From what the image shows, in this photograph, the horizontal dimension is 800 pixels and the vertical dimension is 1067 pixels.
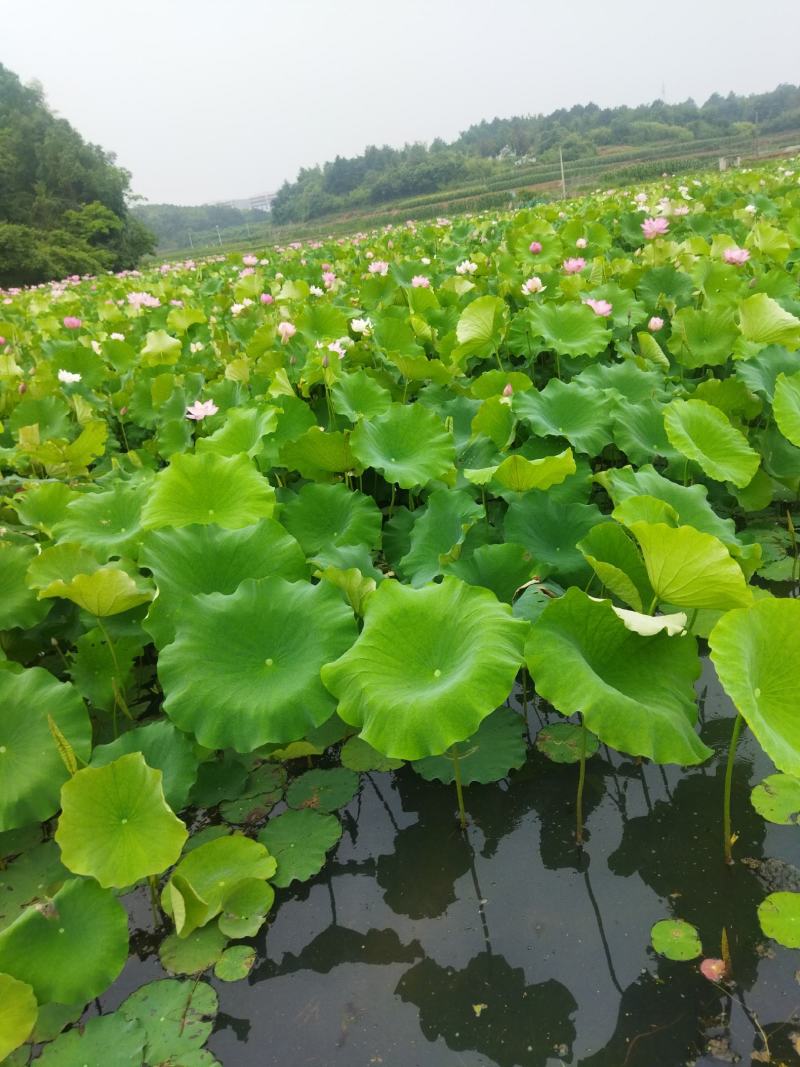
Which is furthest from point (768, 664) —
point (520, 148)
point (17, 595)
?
point (520, 148)

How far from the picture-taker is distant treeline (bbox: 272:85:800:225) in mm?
44750

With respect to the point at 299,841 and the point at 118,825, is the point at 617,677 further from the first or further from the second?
the point at 118,825

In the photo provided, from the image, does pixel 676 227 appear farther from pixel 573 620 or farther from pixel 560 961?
pixel 560 961

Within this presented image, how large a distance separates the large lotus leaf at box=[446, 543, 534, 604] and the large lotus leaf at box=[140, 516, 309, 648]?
420 mm

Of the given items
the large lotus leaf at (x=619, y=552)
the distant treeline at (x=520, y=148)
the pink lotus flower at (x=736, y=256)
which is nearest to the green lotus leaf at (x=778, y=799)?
the large lotus leaf at (x=619, y=552)

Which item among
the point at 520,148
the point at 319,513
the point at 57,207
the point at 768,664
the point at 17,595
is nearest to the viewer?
the point at 768,664

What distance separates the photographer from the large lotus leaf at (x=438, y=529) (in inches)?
74.5

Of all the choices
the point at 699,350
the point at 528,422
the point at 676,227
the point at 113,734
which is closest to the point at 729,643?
the point at 528,422

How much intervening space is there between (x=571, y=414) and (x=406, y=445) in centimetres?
59

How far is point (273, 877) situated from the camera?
1.45m

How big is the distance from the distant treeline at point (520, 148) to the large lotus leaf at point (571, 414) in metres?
33.3

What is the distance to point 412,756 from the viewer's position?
119 cm

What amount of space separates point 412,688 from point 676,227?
5.28 metres

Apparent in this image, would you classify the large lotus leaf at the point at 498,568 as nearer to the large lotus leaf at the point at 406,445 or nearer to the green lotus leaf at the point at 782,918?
the large lotus leaf at the point at 406,445
